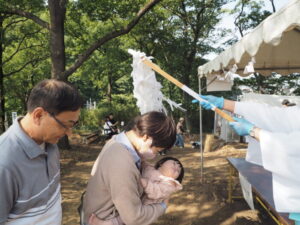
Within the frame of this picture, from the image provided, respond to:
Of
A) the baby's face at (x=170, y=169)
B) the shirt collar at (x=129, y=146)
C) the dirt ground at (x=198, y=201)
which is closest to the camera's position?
the shirt collar at (x=129, y=146)

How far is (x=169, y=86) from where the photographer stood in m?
19.8

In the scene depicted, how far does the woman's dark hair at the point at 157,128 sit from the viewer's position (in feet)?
4.88

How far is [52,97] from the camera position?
3.92 ft

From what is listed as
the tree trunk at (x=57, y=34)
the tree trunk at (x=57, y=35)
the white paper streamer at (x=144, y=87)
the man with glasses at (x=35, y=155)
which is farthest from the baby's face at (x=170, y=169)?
the tree trunk at (x=57, y=35)

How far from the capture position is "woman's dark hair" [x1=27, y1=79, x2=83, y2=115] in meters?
1.19

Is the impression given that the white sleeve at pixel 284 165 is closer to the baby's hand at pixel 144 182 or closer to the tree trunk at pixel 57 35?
the baby's hand at pixel 144 182

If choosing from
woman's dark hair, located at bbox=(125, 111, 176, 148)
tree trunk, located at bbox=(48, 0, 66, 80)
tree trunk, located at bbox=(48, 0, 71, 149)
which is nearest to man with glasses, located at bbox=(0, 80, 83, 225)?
woman's dark hair, located at bbox=(125, 111, 176, 148)

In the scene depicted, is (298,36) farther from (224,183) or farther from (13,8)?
(13,8)

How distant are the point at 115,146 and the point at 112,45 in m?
14.4

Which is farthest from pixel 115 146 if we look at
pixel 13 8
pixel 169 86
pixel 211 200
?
pixel 169 86

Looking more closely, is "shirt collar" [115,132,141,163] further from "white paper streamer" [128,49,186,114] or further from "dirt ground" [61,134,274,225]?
"dirt ground" [61,134,274,225]

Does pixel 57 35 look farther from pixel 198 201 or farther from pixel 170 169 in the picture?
pixel 170 169

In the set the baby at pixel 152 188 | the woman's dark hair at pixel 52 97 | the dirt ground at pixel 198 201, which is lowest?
the dirt ground at pixel 198 201

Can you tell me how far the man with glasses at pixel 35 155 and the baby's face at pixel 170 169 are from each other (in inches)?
35.2
